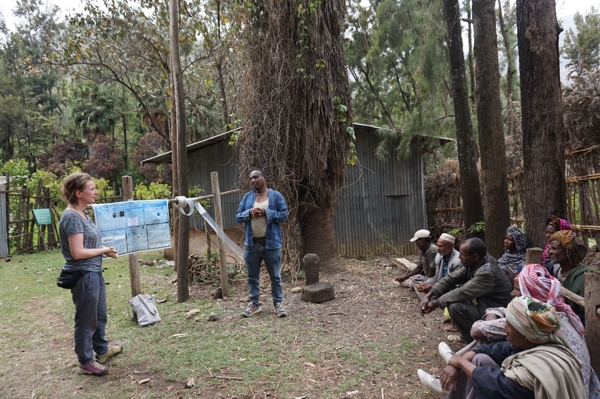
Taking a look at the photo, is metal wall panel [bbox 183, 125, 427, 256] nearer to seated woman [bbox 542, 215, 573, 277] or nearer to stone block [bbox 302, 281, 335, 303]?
stone block [bbox 302, 281, 335, 303]

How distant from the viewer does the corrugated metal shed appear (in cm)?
1097

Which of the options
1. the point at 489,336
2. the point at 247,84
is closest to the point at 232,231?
the point at 247,84

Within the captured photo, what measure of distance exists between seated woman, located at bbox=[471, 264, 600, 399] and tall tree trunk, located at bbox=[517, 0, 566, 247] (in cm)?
221

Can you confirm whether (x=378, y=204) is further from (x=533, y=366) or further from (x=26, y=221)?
(x=26, y=221)

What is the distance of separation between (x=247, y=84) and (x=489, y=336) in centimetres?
632

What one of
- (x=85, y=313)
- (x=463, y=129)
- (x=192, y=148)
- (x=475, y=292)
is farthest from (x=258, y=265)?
(x=192, y=148)

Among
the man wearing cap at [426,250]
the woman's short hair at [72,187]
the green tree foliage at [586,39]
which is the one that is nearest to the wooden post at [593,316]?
the man wearing cap at [426,250]

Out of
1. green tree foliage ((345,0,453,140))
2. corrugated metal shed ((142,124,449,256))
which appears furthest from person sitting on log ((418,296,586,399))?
corrugated metal shed ((142,124,449,256))

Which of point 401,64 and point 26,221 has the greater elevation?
point 401,64

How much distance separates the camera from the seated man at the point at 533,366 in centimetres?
197

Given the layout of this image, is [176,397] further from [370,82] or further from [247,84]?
[370,82]

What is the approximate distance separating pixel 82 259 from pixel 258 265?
7.33 feet

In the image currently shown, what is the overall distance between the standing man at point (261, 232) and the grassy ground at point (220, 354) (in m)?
0.36

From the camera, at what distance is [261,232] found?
4.95 m
